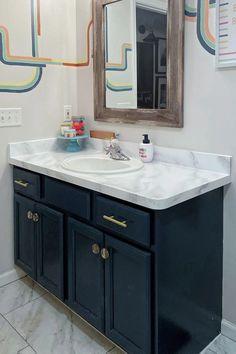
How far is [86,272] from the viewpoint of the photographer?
67.2 inches

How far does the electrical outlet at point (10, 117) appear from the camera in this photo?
2105mm

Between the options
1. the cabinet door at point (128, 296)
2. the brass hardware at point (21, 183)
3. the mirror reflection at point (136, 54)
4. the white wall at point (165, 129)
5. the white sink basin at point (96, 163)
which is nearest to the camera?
the cabinet door at point (128, 296)

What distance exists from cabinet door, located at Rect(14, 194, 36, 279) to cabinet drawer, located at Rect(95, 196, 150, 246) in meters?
0.64

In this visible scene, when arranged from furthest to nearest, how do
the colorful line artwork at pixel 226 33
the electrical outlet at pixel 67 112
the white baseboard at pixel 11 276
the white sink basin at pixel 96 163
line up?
1. the electrical outlet at pixel 67 112
2. the white baseboard at pixel 11 276
3. the white sink basin at pixel 96 163
4. the colorful line artwork at pixel 226 33

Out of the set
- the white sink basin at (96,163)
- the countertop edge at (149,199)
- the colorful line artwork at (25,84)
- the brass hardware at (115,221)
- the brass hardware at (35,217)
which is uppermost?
the colorful line artwork at (25,84)

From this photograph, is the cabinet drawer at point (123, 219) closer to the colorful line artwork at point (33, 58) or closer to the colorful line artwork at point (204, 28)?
the colorful line artwork at point (204, 28)

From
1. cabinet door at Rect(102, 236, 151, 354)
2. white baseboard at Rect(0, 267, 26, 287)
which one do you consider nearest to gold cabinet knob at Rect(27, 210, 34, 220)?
white baseboard at Rect(0, 267, 26, 287)

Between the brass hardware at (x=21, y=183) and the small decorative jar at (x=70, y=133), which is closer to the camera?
the brass hardware at (x=21, y=183)

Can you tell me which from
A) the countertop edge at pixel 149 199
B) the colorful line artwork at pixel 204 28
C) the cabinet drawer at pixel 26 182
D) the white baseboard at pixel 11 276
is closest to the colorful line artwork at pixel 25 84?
the cabinet drawer at pixel 26 182

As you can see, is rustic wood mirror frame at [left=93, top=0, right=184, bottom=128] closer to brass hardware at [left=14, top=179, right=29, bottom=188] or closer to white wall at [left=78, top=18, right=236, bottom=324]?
white wall at [left=78, top=18, right=236, bottom=324]

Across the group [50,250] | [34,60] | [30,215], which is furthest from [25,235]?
[34,60]

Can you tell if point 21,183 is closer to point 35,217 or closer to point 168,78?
point 35,217

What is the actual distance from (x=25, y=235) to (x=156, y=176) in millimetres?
970

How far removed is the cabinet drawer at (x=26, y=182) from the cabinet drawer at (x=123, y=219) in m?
0.54
